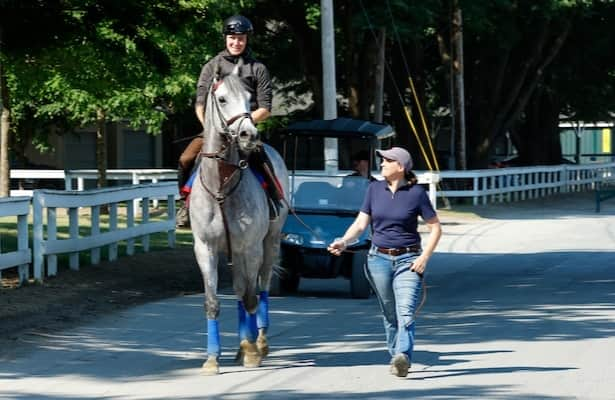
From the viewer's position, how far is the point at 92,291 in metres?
17.2

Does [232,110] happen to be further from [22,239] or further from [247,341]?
[22,239]

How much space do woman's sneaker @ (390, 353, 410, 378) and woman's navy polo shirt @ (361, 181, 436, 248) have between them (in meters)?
0.88

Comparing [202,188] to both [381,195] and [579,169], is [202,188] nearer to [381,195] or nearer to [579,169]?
[381,195]

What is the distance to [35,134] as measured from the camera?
A: 44.9 meters

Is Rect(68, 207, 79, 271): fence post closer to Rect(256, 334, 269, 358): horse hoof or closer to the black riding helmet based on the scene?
the black riding helmet

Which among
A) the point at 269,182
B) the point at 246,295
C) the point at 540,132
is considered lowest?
the point at 246,295

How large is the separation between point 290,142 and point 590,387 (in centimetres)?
946

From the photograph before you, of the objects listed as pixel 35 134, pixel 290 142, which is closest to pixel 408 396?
pixel 290 142

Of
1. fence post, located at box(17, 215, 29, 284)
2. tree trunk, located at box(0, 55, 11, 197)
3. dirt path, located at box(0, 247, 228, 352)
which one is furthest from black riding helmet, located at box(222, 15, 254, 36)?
tree trunk, located at box(0, 55, 11, 197)

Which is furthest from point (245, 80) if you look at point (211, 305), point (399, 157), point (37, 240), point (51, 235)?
point (51, 235)

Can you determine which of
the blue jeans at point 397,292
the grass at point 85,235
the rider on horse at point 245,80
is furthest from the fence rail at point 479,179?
the blue jeans at point 397,292

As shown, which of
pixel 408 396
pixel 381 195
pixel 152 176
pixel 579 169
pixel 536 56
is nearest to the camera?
pixel 408 396

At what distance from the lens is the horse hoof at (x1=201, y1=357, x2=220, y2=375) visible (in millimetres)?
11219

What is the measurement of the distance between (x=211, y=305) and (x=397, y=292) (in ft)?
5.26
